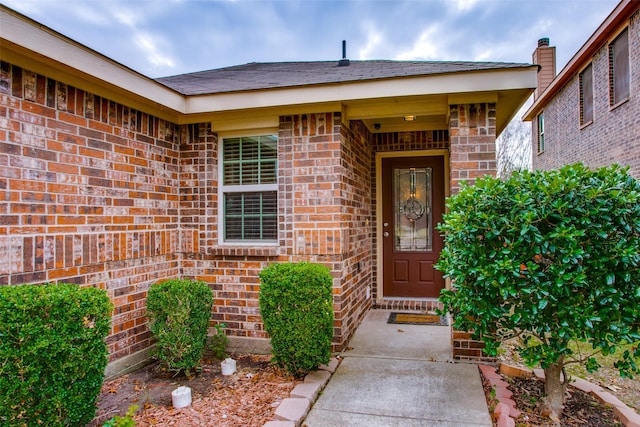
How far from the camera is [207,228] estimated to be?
4348mm

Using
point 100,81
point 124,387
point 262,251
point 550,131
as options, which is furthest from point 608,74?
point 124,387

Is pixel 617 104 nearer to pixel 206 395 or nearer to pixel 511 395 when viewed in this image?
pixel 511 395

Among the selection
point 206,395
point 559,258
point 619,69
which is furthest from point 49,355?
point 619,69

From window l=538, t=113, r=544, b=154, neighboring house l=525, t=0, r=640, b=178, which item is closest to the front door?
neighboring house l=525, t=0, r=640, b=178

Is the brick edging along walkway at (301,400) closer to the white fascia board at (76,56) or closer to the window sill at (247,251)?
the window sill at (247,251)

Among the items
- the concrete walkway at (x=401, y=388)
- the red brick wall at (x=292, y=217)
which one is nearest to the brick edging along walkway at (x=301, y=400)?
the concrete walkway at (x=401, y=388)

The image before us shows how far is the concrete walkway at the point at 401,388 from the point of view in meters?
2.71

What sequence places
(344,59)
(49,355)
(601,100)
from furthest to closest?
(601,100) < (344,59) < (49,355)

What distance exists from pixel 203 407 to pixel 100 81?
279 cm

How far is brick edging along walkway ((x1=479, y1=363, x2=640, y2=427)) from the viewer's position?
260cm

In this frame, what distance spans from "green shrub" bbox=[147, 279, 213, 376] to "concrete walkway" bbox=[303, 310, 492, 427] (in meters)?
1.27

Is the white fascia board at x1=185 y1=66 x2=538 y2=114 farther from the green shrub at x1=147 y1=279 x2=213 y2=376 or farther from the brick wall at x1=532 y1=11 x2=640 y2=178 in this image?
the brick wall at x1=532 y1=11 x2=640 y2=178

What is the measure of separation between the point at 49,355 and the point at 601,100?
35.0 feet

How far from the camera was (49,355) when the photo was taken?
210cm
